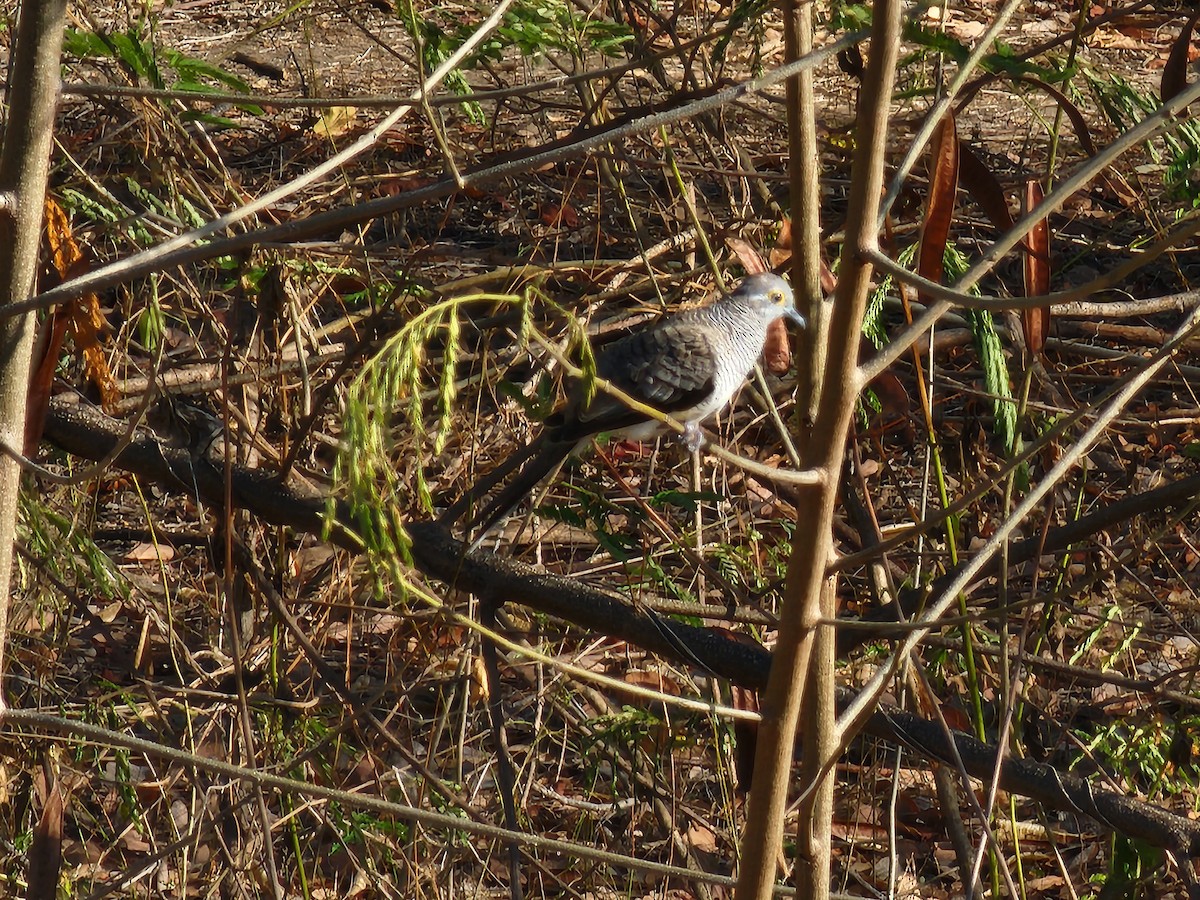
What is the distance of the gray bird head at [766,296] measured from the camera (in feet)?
14.3

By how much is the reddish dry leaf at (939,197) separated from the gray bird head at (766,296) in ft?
7.12

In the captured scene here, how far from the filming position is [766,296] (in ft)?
14.6

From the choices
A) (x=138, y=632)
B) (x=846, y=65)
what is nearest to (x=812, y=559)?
(x=846, y=65)

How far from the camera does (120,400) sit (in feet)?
13.4

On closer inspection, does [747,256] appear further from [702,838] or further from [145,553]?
[145,553]

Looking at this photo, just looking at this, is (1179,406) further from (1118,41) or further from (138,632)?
(138,632)

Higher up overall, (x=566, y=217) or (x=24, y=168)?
(x=24, y=168)

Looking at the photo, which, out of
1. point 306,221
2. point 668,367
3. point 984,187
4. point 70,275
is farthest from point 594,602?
point 306,221

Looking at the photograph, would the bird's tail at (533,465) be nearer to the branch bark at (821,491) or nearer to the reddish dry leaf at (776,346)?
the reddish dry leaf at (776,346)

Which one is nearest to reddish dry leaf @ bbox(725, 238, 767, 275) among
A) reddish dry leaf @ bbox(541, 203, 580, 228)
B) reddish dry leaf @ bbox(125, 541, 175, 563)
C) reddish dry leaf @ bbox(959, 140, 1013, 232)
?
reddish dry leaf @ bbox(959, 140, 1013, 232)

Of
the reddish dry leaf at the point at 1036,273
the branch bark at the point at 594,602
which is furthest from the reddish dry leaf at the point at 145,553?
the reddish dry leaf at the point at 1036,273

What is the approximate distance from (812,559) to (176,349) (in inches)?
150

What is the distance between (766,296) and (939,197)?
2463mm

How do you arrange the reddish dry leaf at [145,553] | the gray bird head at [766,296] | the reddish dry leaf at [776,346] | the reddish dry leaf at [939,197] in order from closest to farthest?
the reddish dry leaf at [939,197] → the reddish dry leaf at [776,346] → the gray bird head at [766,296] → the reddish dry leaf at [145,553]
